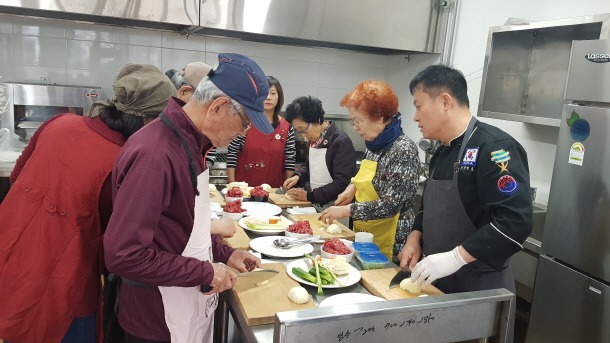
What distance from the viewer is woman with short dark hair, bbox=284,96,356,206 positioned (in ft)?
9.59

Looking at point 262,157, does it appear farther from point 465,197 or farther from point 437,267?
point 437,267

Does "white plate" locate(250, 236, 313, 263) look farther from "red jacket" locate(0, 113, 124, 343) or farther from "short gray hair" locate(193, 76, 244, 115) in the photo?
"short gray hair" locate(193, 76, 244, 115)

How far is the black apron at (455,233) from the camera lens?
66.9 inches

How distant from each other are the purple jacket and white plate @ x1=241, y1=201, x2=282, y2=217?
1.10 m

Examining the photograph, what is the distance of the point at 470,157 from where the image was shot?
168 cm

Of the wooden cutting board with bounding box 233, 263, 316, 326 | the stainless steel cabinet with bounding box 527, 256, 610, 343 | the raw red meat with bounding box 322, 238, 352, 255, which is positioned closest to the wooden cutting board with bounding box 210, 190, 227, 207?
the raw red meat with bounding box 322, 238, 352, 255

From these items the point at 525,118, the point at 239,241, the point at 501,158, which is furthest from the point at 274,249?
the point at 525,118

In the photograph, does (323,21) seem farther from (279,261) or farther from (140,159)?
(140,159)

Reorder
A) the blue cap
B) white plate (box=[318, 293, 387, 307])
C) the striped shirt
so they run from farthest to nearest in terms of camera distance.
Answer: the striped shirt, white plate (box=[318, 293, 387, 307]), the blue cap

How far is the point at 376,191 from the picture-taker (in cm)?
242

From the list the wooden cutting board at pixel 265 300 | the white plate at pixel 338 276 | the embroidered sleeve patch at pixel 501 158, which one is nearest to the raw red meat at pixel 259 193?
the white plate at pixel 338 276

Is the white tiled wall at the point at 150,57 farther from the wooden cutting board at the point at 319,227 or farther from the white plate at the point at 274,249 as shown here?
the white plate at the point at 274,249

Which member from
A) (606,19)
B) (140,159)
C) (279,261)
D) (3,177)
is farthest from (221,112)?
(3,177)

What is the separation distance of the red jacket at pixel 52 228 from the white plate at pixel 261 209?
104cm
